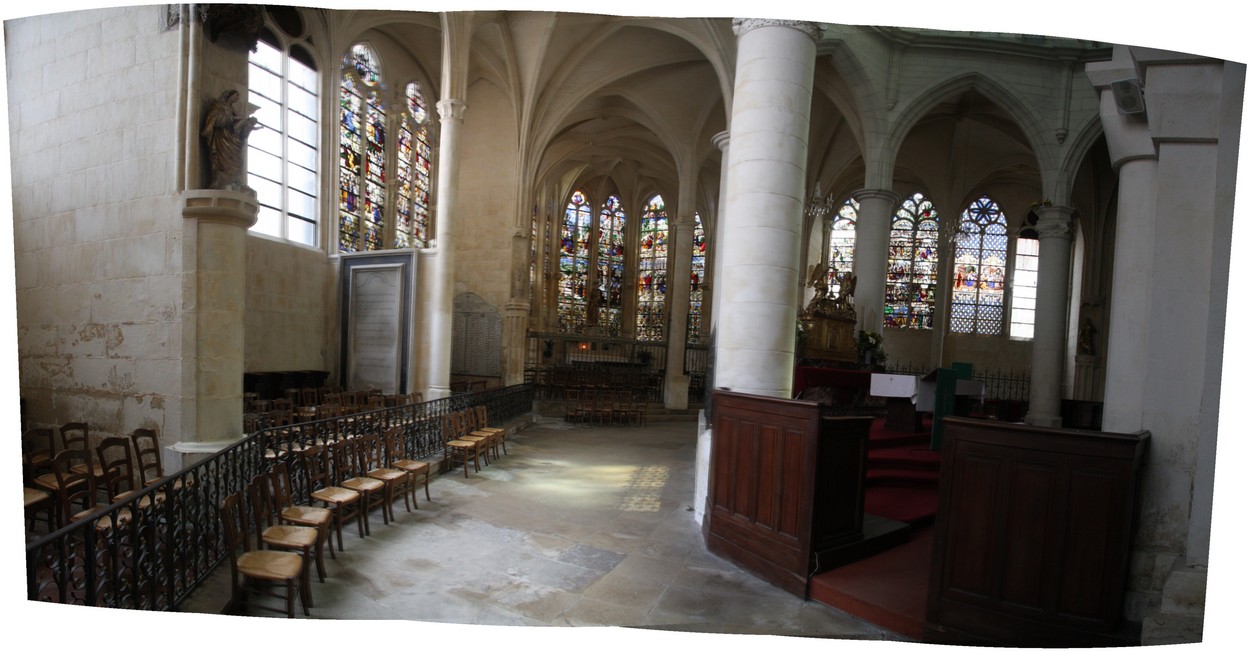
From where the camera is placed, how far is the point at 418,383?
39.7ft

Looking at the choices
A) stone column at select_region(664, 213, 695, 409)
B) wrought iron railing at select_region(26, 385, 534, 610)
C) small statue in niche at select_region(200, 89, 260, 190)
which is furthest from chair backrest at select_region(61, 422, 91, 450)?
stone column at select_region(664, 213, 695, 409)

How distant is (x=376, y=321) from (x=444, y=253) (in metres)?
2.25

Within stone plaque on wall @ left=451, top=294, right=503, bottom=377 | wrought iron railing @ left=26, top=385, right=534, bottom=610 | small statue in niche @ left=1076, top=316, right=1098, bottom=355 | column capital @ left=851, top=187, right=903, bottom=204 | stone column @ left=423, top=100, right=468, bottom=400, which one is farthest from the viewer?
small statue in niche @ left=1076, top=316, right=1098, bottom=355

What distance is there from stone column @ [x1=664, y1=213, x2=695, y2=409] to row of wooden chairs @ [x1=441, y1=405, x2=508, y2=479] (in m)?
8.17

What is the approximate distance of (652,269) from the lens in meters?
28.5

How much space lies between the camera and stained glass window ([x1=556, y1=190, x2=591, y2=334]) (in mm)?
27531

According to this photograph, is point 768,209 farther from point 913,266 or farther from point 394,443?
point 913,266

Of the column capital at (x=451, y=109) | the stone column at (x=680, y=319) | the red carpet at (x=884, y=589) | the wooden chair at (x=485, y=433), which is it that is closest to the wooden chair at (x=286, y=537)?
the red carpet at (x=884, y=589)

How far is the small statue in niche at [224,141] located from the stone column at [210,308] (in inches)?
9.3

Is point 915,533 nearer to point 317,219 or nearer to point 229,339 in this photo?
point 229,339

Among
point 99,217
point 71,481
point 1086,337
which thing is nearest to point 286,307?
point 99,217

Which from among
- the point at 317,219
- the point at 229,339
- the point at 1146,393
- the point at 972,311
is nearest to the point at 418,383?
the point at 317,219

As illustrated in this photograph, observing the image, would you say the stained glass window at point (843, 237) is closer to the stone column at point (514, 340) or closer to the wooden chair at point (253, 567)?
the stone column at point (514, 340)

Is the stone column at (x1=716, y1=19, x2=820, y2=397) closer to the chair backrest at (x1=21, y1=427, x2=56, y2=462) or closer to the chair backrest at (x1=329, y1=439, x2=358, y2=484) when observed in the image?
the chair backrest at (x1=329, y1=439, x2=358, y2=484)
